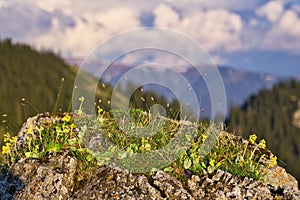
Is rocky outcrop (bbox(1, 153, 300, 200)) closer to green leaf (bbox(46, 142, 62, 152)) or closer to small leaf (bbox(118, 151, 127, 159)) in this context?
small leaf (bbox(118, 151, 127, 159))

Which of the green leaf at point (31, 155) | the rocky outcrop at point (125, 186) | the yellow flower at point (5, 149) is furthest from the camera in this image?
the yellow flower at point (5, 149)

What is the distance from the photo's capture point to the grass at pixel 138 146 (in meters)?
8.22

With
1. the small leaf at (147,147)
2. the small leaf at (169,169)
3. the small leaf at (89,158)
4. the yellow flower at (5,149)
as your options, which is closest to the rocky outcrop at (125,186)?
the small leaf at (169,169)

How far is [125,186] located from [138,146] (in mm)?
1303

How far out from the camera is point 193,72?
370 inches

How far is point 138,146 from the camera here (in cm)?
868

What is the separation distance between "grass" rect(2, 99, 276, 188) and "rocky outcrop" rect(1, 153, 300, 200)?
0.24 meters

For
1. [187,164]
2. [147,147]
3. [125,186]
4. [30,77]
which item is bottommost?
[30,77]

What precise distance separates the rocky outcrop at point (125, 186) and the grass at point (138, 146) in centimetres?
24

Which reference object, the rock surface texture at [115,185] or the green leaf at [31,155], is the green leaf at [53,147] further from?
the rock surface texture at [115,185]

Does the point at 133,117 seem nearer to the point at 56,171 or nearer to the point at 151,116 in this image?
the point at 151,116

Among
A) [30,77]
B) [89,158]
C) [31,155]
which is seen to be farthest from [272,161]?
[30,77]

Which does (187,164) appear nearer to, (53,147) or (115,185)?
(115,185)

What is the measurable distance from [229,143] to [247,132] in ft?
2.88
